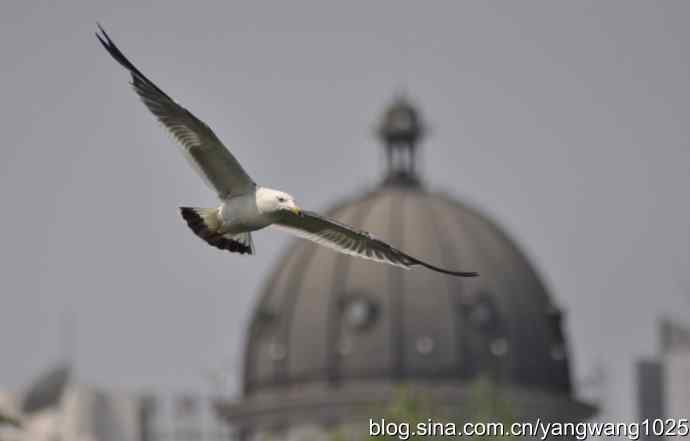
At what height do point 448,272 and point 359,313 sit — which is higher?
point 359,313

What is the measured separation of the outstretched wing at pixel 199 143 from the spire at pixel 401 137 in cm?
11324

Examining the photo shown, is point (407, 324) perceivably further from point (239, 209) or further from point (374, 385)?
point (239, 209)

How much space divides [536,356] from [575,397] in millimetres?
3131

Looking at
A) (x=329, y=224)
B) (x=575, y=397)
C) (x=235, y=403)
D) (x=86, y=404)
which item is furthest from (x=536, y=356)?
(x=329, y=224)

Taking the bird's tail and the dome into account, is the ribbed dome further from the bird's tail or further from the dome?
the bird's tail

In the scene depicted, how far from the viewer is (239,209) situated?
47.2 meters

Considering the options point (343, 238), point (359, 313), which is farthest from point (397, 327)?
point (343, 238)

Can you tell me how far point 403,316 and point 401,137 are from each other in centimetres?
1150

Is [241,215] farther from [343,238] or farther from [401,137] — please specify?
[401,137]

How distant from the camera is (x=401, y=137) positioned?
16138 centimetres

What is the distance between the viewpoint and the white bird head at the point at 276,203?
1847 inches

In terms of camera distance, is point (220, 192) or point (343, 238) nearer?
point (220, 192)

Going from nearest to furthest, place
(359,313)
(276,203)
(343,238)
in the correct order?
(276,203) → (343,238) → (359,313)

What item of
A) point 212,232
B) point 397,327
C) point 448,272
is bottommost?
point 448,272
